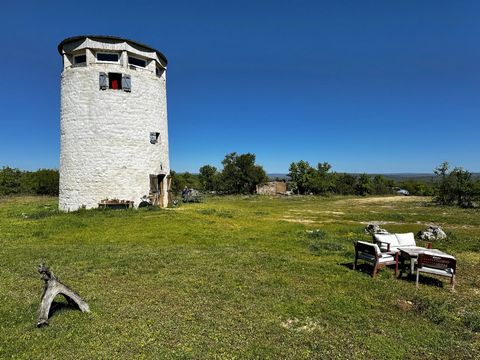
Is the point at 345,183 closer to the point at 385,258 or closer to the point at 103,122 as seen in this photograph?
the point at 103,122

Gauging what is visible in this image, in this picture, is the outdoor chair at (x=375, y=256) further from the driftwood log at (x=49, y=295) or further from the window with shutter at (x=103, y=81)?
the window with shutter at (x=103, y=81)

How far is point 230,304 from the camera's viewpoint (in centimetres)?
686

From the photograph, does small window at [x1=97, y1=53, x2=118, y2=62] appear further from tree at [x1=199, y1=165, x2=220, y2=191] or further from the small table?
tree at [x1=199, y1=165, x2=220, y2=191]

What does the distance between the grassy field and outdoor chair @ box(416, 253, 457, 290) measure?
0.42 metres

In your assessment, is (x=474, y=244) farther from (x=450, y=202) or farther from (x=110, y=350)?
(x=450, y=202)

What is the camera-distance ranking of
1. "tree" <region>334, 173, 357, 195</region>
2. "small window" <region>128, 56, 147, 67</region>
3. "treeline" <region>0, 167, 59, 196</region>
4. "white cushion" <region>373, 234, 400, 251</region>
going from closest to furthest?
"white cushion" <region>373, 234, 400, 251</region>, "small window" <region>128, 56, 147, 67</region>, "treeline" <region>0, 167, 59, 196</region>, "tree" <region>334, 173, 357, 195</region>

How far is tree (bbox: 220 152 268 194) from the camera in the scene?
181 ft

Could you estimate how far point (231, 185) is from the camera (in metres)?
56.6

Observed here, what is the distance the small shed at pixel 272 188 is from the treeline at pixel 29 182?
32.7m

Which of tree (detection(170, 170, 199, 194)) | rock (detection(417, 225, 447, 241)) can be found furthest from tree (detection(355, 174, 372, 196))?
rock (detection(417, 225, 447, 241))

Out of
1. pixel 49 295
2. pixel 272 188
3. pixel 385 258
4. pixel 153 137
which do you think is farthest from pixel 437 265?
pixel 272 188

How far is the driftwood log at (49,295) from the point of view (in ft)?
Result: 18.8

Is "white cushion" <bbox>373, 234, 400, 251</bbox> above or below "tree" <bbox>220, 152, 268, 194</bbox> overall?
below

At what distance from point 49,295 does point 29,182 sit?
53.1 meters
